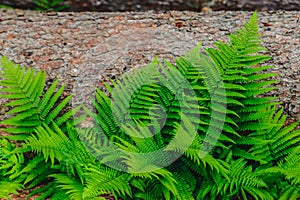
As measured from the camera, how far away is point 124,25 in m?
4.04

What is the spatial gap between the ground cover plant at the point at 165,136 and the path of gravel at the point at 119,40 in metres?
0.26

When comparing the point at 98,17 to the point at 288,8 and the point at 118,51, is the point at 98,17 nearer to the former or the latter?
the point at 118,51

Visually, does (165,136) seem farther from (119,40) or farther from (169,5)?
(169,5)

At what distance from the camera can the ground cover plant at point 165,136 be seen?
9.53 feet

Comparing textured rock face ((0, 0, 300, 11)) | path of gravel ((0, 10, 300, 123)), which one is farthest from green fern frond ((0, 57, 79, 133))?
textured rock face ((0, 0, 300, 11))

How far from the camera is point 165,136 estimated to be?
125 inches

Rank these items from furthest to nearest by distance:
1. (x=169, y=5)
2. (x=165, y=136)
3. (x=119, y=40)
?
(x=169, y=5) → (x=119, y=40) → (x=165, y=136)

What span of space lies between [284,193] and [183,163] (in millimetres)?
735

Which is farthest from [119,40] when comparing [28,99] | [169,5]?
[169,5]

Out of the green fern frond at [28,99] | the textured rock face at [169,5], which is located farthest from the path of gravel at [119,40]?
the textured rock face at [169,5]

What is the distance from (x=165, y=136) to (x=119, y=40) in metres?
1.14

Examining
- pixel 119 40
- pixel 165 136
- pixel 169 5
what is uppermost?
pixel 169 5

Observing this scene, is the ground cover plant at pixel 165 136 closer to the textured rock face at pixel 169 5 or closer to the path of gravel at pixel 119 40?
the path of gravel at pixel 119 40

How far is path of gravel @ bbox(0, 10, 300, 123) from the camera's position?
354 cm
